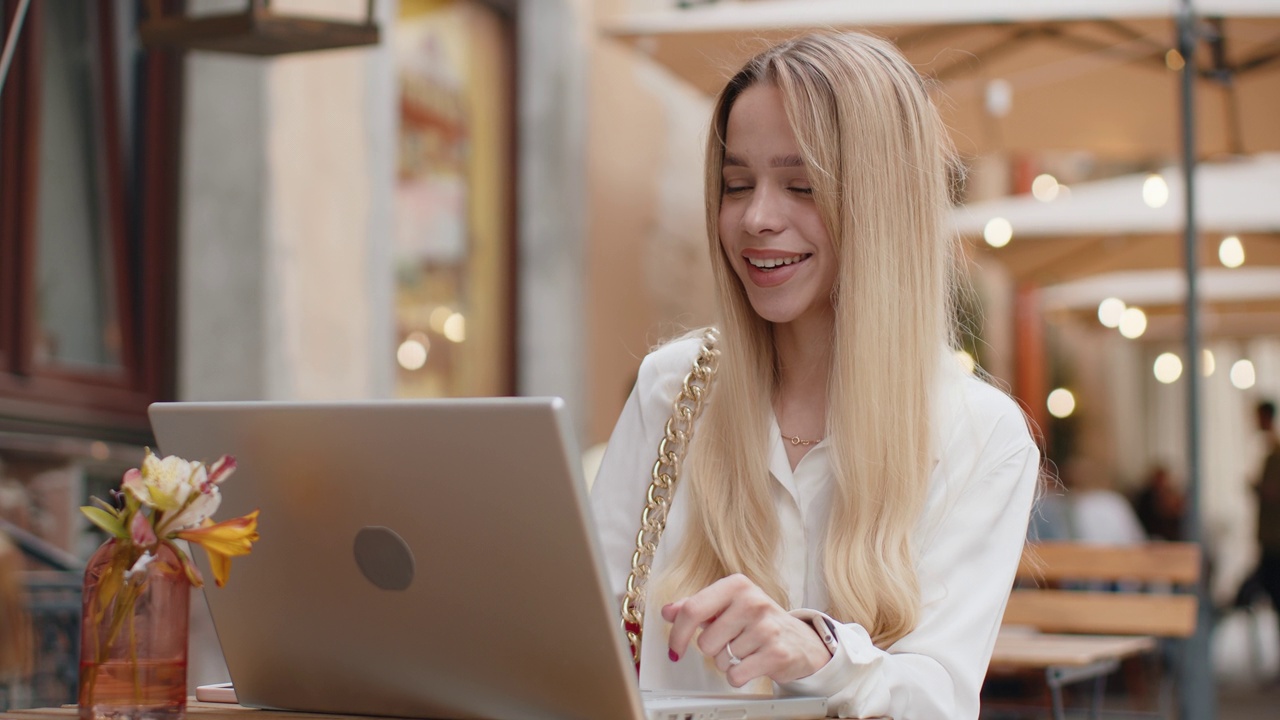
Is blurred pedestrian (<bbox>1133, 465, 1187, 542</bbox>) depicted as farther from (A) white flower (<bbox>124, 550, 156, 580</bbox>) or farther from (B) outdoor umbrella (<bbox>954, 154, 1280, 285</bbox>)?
(A) white flower (<bbox>124, 550, 156, 580</bbox>)

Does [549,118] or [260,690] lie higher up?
[549,118]

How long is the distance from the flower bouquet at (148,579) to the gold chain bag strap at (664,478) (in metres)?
0.62

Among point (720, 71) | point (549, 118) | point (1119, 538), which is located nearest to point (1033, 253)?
point (1119, 538)

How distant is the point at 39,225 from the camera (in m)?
4.10

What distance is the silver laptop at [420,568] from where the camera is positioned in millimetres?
1282

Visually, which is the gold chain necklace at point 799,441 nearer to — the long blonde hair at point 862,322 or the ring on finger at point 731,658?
the long blonde hair at point 862,322

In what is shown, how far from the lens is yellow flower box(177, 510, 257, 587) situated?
1429 mm

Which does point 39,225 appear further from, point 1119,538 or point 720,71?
point 1119,538

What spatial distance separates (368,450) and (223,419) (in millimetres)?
202

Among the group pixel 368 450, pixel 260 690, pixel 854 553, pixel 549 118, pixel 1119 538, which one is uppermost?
pixel 549 118

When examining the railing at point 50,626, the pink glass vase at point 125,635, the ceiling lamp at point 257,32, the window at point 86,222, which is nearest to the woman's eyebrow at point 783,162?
the pink glass vase at point 125,635

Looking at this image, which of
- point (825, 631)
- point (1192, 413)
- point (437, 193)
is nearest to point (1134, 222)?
point (1192, 413)

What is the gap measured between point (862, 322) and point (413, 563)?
2.17 feet

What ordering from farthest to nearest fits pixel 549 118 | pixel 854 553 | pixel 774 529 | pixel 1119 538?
1. pixel 1119 538
2. pixel 549 118
3. pixel 774 529
4. pixel 854 553
